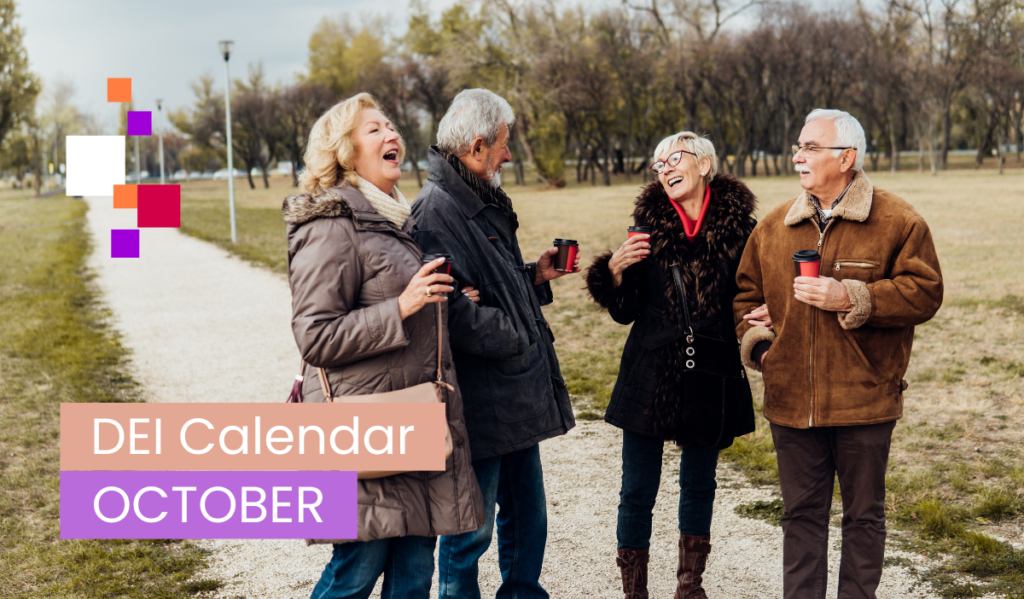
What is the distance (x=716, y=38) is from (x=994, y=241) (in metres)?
34.4

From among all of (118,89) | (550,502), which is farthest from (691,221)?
→ (118,89)

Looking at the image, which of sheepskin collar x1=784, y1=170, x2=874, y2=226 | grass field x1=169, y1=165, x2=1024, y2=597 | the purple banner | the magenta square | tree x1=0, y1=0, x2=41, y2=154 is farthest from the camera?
tree x1=0, y1=0, x2=41, y2=154

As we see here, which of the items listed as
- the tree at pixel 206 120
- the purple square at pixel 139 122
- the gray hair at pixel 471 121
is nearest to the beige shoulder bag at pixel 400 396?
the gray hair at pixel 471 121

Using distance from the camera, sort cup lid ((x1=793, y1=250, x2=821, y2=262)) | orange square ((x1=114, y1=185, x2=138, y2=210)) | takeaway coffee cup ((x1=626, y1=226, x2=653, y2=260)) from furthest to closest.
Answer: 1. orange square ((x1=114, y1=185, x2=138, y2=210))
2. takeaway coffee cup ((x1=626, y1=226, x2=653, y2=260))
3. cup lid ((x1=793, y1=250, x2=821, y2=262))

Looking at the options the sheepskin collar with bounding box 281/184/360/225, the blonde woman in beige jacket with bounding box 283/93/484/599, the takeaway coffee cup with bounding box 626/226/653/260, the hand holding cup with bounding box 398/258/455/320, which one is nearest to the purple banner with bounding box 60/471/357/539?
the blonde woman in beige jacket with bounding box 283/93/484/599

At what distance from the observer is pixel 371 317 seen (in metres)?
2.38

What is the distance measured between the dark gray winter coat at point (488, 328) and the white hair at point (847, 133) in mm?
1173

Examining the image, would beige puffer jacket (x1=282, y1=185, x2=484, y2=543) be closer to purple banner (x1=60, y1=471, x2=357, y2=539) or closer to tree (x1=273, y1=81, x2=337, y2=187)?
purple banner (x1=60, y1=471, x2=357, y2=539)

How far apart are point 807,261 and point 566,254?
0.86 meters

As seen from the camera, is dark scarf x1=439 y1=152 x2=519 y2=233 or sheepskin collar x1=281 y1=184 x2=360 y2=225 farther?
dark scarf x1=439 y1=152 x2=519 y2=233

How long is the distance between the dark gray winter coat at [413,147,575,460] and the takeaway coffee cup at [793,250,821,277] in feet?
2.97

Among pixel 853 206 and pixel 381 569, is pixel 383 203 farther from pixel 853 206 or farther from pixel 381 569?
pixel 853 206

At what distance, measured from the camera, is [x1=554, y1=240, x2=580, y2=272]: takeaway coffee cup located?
3.19 metres

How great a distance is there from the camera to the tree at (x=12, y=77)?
24609 millimetres
